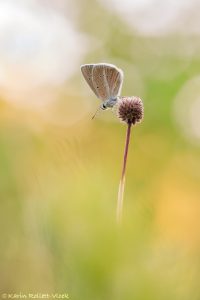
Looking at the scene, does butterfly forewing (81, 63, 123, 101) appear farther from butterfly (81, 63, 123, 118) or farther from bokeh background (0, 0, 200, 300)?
bokeh background (0, 0, 200, 300)

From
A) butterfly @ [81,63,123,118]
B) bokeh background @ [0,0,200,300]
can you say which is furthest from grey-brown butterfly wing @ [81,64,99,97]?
bokeh background @ [0,0,200,300]

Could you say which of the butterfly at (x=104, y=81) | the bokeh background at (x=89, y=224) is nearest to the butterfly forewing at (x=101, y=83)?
the butterfly at (x=104, y=81)

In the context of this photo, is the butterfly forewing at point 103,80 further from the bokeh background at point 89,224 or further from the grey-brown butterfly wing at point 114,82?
the bokeh background at point 89,224

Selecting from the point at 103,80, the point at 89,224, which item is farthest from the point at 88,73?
the point at 89,224

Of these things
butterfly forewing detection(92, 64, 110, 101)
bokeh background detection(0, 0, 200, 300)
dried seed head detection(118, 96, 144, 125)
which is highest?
butterfly forewing detection(92, 64, 110, 101)

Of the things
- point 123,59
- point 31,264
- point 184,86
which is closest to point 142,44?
point 123,59

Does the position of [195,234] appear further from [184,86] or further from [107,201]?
[184,86]
